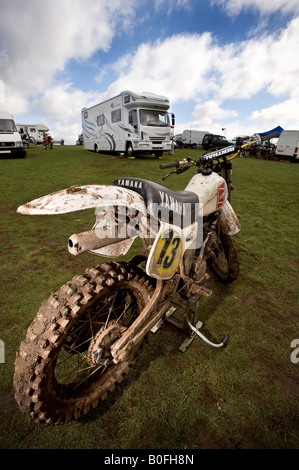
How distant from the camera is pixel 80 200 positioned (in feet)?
4.67

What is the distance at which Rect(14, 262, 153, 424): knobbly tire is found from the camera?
4.60 feet

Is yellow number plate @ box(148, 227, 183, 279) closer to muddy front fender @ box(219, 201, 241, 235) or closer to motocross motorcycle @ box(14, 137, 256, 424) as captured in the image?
motocross motorcycle @ box(14, 137, 256, 424)

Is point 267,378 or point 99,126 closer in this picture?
point 267,378

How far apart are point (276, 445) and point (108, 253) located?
6.05 feet

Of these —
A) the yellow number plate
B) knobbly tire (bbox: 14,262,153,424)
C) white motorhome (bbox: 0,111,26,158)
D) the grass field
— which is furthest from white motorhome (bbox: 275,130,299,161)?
knobbly tire (bbox: 14,262,153,424)

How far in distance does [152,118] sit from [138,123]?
40.9 inches

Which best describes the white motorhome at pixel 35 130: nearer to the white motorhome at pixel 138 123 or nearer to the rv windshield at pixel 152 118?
the white motorhome at pixel 138 123

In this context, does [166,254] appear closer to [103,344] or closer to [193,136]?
[103,344]

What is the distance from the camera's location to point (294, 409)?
1.85 meters

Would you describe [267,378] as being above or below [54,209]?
below

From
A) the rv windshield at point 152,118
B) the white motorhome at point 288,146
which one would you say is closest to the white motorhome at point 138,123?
the rv windshield at point 152,118

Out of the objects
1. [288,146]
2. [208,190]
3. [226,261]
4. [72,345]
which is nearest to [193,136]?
[288,146]
